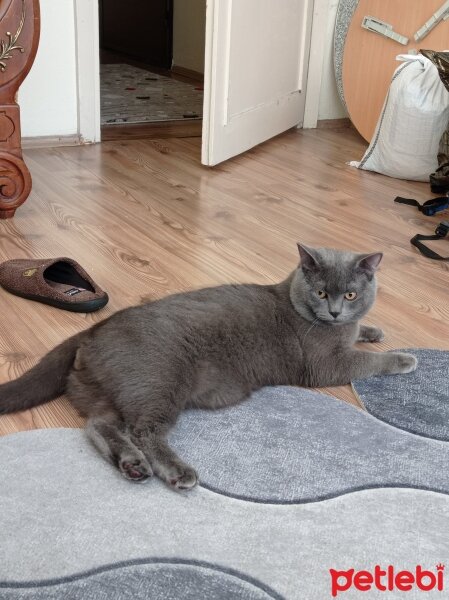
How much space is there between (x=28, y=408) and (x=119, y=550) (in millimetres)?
421

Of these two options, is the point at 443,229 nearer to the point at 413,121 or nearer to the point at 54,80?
the point at 413,121

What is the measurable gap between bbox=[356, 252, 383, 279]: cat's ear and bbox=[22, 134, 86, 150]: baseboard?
2.16 meters

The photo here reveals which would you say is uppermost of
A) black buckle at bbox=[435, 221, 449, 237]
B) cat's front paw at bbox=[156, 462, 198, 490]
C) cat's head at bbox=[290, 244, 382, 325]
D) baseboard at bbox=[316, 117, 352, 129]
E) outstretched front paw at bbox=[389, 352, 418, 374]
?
cat's head at bbox=[290, 244, 382, 325]

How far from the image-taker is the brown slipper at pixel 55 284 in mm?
1782

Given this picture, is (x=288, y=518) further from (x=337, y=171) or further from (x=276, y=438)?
(x=337, y=171)

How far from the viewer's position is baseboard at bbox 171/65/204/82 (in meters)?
5.13

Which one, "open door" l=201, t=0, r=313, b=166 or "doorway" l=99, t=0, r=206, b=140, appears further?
"doorway" l=99, t=0, r=206, b=140

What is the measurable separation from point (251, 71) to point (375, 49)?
0.69 m

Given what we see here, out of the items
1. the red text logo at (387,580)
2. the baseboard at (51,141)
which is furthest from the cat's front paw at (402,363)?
the baseboard at (51,141)

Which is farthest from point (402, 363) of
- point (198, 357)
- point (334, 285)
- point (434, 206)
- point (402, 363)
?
point (434, 206)

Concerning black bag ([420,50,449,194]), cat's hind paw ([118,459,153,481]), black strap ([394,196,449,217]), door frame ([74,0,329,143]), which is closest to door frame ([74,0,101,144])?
door frame ([74,0,329,143])

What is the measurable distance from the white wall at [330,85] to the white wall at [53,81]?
1342mm

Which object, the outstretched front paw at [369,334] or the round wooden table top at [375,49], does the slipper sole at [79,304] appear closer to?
the outstretched front paw at [369,334]

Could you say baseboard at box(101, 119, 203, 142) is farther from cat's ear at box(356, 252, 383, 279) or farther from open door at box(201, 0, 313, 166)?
cat's ear at box(356, 252, 383, 279)
